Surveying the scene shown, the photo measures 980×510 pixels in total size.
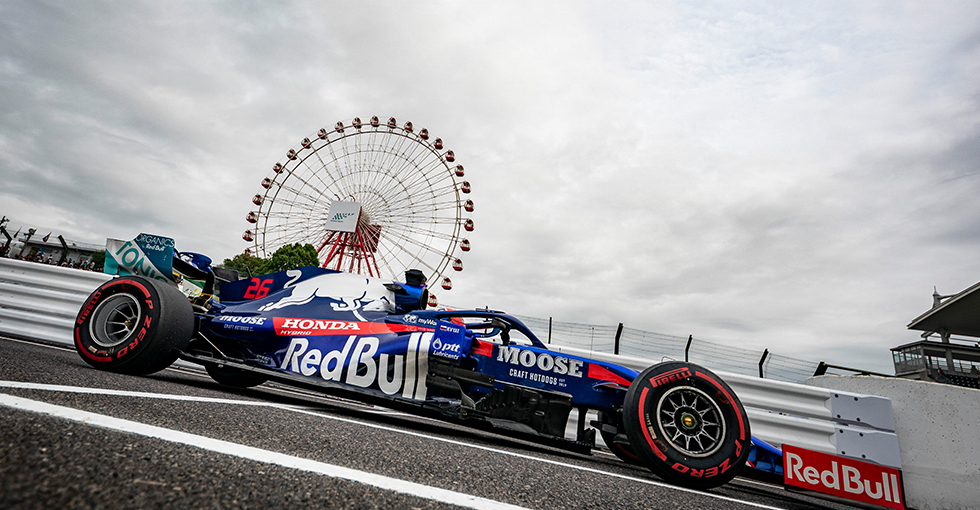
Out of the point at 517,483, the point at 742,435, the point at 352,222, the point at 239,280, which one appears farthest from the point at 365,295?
the point at 352,222

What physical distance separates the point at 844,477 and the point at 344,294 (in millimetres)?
4090

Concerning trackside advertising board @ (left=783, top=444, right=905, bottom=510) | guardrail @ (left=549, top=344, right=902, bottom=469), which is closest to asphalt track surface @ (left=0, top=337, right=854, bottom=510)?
trackside advertising board @ (left=783, top=444, right=905, bottom=510)

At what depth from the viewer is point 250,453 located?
1.33 metres

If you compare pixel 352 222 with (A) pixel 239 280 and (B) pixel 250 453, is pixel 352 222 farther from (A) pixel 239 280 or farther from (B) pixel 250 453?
(B) pixel 250 453

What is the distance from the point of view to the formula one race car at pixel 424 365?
2762 mm

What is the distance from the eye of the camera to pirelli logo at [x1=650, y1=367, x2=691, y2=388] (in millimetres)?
2825

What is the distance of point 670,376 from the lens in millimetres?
2855

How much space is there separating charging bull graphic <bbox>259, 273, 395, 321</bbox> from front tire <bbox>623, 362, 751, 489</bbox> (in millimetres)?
2056

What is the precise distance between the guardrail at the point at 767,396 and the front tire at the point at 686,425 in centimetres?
149

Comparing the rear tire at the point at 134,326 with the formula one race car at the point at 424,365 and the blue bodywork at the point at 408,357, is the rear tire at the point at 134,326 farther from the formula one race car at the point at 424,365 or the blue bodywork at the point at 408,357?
the blue bodywork at the point at 408,357

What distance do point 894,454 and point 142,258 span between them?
615 centimetres

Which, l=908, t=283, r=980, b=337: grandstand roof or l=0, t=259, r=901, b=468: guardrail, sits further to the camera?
l=908, t=283, r=980, b=337: grandstand roof

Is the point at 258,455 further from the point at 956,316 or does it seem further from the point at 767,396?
the point at 956,316

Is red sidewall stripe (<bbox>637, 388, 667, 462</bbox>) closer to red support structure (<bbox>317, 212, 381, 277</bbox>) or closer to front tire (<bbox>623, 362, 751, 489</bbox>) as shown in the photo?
front tire (<bbox>623, 362, 751, 489</bbox>)
